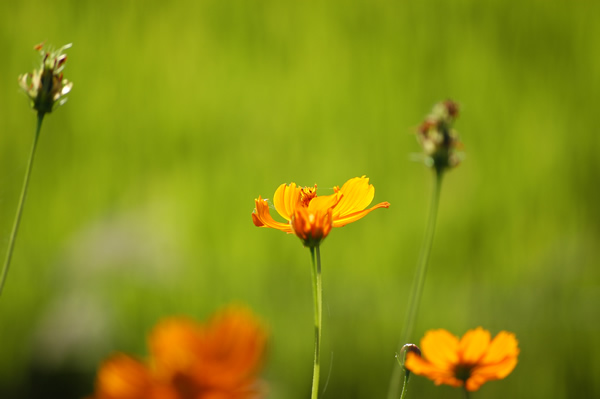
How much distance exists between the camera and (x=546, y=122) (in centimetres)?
156

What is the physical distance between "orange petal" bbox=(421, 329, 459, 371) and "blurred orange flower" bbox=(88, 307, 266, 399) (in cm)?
17

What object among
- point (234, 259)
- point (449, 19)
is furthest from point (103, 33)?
point (449, 19)

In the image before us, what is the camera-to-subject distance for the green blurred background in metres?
1.12

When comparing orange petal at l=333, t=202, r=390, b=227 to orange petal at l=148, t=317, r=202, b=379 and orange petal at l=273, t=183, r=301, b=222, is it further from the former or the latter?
orange petal at l=148, t=317, r=202, b=379

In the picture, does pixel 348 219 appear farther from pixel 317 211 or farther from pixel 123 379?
pixel 123 379

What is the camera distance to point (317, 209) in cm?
36

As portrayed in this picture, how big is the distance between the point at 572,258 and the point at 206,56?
1024 mm

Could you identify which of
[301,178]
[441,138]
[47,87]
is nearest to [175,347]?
[47,87]

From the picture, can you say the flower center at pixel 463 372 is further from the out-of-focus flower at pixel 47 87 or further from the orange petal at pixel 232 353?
the out-of-focus flower at pixel 47 87

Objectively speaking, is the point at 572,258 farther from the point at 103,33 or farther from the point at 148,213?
the point at 103,33

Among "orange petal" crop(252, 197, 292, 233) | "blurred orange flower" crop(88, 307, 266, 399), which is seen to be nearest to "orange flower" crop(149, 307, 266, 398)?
"blurred orange flower" crop(88, 307, 266, 399)

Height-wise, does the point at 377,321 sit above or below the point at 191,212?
below

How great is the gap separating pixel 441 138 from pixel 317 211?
0.29m

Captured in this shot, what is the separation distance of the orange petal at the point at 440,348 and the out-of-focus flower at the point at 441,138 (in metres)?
0.24
